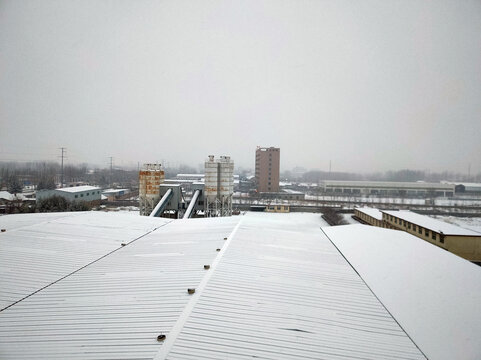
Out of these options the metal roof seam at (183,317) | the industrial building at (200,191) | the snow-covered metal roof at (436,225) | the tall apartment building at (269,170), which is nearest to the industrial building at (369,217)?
the snow-covered metal roof at (436,225)

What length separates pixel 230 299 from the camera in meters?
4.28

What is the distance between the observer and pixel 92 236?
8.46 meters

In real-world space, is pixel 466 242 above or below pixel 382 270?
below

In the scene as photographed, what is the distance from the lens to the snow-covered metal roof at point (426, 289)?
379 cm

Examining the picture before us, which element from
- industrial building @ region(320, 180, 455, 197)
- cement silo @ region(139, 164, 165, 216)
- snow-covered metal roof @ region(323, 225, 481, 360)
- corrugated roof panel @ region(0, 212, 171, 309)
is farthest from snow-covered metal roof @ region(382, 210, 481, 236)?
industrial building @ region(320, 180, 455, 197)

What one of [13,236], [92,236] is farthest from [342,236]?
[13,236]

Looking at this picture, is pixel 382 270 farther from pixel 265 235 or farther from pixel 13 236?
pixel 13 236

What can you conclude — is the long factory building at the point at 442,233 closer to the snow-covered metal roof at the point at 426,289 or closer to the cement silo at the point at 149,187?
the snow-covered metal roof at the point at 426,289

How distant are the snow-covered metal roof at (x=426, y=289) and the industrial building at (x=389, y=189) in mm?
46965

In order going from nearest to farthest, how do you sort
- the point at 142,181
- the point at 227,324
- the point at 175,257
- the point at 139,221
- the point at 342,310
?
the point at 227,324
the point at 342,310
the point at 175,257
the point at 139,221
the point at 142,181

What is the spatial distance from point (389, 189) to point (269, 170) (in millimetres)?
27120

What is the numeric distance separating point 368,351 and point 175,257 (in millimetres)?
4430

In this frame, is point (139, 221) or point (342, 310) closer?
point (342, 310)

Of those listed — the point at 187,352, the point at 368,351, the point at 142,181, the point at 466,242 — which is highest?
the point at 142,181
